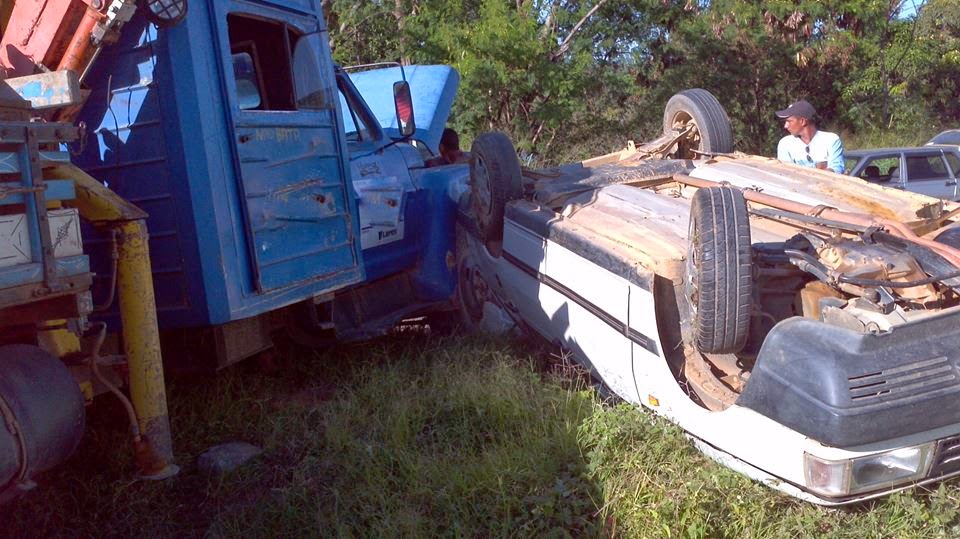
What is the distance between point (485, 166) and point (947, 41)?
1742cm

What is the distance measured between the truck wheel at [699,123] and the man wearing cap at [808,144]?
22.6 inches

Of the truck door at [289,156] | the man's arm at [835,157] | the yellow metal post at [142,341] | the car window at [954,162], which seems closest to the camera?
the yellow metal post at [142,341]

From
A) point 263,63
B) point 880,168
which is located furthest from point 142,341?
point 880,168

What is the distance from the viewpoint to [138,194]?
4.13 meters

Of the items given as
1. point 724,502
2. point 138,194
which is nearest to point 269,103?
point 138,194

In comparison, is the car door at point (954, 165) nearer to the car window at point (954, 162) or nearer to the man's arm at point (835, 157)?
the car window at point (954, 162)

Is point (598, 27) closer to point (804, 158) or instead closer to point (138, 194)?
point (804, 158)

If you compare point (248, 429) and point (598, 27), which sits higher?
point (598, 27)

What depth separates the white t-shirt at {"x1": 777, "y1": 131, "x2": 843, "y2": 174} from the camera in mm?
6461

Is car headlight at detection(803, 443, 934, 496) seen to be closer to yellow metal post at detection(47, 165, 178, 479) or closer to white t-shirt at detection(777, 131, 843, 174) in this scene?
yellow metal post at detection(47, 165, 178, 479)

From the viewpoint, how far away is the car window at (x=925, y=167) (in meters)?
10.4

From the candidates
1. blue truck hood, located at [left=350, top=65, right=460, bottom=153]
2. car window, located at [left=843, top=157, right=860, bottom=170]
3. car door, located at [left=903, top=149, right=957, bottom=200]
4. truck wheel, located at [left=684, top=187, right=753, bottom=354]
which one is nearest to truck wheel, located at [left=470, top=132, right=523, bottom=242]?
blue truck hood, located at [left=350, top=65, right=460, bottom=153]

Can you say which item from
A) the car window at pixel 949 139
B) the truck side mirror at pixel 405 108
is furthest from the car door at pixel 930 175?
the truck side mirror at pixel 405 108

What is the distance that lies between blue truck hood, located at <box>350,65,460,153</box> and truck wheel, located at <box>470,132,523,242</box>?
56.5 inches
